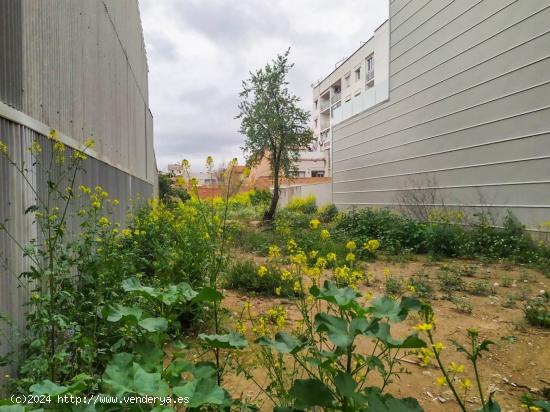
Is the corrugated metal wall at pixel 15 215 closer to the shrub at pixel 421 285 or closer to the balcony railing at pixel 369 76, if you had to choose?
the shrub at pixel 421 285

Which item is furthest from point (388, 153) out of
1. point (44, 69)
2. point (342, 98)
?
point (342, 98)

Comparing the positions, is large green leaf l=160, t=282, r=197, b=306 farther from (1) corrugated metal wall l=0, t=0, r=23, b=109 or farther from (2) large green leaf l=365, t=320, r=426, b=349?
(1) corrugated metal wall l=0, t=0, r=23, b=109

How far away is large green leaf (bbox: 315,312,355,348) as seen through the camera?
A: 107 cm

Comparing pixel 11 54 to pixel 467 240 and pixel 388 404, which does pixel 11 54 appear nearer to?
pixel 388 404

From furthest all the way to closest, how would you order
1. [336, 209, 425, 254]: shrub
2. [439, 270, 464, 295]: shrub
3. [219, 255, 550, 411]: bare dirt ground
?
[336, 209, 425, 254]: shrub < [439, 270, 464, 295]: shrub < [219, 255, 550, 411]: bare dirt ground

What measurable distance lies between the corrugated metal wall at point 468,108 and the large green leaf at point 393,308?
6850 mm

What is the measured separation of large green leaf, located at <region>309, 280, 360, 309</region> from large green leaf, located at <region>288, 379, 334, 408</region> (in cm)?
26

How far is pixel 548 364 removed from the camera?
8.81 feet

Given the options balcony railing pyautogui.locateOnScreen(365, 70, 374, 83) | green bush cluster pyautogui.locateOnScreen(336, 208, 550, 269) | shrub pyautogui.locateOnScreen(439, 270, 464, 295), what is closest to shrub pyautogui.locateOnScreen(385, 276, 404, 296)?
shrub pyautogui.locateOnScreen(439, 270, 464, 295)

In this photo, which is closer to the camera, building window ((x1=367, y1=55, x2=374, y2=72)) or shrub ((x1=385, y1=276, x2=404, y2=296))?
shrub ((x1=385, y1=276, x2=404, y2=296))

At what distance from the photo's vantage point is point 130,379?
100 cm

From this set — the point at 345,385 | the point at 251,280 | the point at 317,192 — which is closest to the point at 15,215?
the point at 345,385

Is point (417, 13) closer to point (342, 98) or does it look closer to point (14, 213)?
point (14, 213)

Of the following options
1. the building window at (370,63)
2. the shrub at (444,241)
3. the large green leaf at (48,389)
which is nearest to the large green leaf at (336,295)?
the large green leaf at (48,389)
